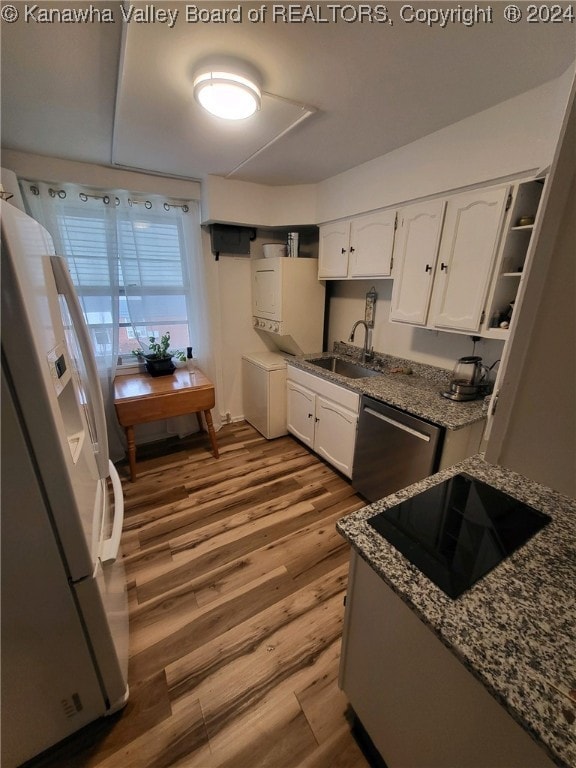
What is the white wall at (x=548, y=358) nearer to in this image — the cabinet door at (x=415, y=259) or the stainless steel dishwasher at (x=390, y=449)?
the stainless steel dishwasher at (x=390, y=449)

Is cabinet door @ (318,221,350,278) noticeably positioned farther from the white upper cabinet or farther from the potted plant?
the potted plant

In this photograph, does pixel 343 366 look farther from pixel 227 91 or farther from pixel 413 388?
pixel 227 91

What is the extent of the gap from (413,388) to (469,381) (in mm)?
344

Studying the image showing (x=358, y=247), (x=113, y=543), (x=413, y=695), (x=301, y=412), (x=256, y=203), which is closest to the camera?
(x=413, y=695)

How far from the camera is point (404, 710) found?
829 mm

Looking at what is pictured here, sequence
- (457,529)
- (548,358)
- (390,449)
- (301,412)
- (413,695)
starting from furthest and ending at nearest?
(301,412) < (390,449) < (457,529) < (413,695) < (548,358)

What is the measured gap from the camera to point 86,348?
1.08 metres

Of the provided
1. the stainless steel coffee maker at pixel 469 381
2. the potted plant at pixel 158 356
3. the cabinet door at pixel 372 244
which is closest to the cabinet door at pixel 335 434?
the stainless steel coffee maker at pixel 469 381

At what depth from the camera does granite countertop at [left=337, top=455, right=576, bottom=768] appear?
0.52 m

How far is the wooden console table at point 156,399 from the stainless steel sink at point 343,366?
1.08 m

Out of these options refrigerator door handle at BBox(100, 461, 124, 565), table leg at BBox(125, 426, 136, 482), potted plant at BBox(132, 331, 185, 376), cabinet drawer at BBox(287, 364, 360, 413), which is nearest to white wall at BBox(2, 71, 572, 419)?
potted plant at BBox(132, 331, 185, 376)

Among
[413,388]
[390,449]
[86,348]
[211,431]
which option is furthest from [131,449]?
[413,388]

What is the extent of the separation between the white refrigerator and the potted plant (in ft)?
5.34

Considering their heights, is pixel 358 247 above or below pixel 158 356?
above
